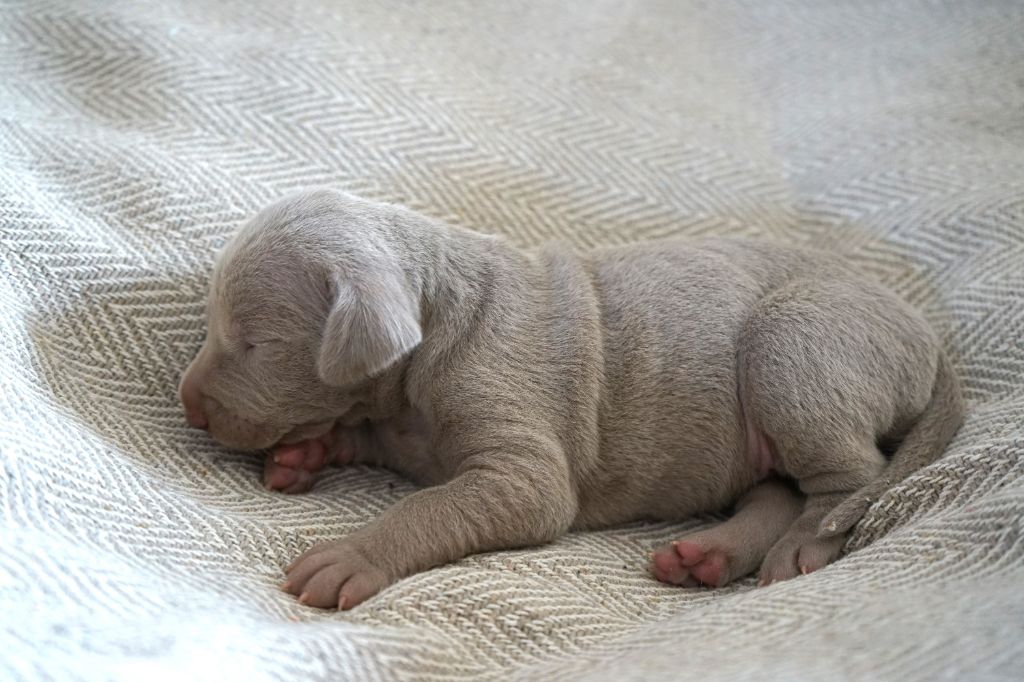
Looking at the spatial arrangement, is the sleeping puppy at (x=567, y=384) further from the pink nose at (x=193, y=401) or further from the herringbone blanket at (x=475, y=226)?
the herringbone blanket at (x=475, y=226)

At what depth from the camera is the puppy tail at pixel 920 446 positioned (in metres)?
3.32

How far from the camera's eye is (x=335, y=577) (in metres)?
2.93

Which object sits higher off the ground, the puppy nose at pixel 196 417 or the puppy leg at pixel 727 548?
the puppy nose at pixel 196 417

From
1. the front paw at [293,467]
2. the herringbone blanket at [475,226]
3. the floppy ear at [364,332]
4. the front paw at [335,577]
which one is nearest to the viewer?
the herringbone blanket at [475,226]

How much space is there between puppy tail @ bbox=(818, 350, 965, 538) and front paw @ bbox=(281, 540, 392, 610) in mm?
1401

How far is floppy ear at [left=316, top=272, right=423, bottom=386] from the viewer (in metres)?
3.21

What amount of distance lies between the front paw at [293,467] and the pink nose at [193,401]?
261mm

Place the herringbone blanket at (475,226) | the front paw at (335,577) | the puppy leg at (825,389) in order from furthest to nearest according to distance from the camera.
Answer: the puppy leg at (825,389), the front paw at (335,577), the herringbone blanket at (475,226)

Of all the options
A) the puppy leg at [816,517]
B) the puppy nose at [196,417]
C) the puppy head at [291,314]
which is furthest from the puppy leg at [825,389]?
the puppy nose at [196,417]

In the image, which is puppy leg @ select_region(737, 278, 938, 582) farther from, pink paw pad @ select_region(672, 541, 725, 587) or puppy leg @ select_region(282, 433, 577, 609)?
puppy leg @ select_region(282, 433, 577, 609)

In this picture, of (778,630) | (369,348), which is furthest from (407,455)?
(778,630)

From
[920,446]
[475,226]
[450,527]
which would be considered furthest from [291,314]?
[920,446]

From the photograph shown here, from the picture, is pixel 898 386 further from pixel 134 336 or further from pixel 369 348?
pixel 134 336

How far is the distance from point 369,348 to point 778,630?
1.41m
